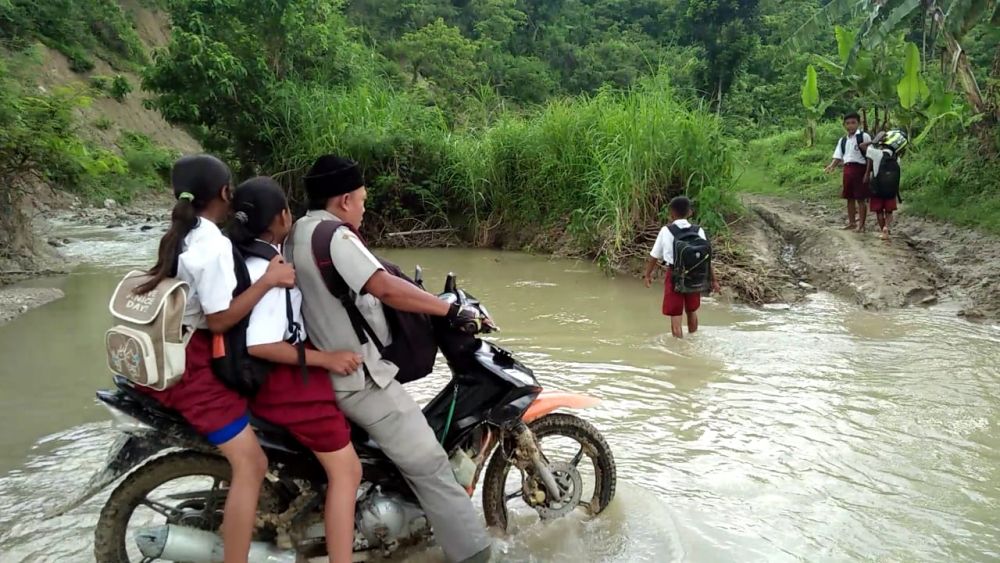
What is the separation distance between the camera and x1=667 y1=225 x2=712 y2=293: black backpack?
266 inches

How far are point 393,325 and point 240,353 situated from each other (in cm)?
62

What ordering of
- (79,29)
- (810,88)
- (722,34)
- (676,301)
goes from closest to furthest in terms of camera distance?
(676,301), (810,88), (722,34), (79,29)

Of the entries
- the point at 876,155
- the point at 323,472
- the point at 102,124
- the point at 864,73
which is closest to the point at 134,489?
the point at 323,472

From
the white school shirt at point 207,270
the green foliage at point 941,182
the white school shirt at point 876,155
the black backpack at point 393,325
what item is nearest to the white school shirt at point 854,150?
the white school shirt at point 876,155

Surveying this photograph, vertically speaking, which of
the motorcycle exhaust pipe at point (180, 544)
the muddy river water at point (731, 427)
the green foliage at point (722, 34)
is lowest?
the muddy river water at point (731, 427)

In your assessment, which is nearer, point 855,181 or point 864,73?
point 855,181

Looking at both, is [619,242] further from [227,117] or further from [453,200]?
[227,117]

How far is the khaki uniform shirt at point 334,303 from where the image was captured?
2842mm

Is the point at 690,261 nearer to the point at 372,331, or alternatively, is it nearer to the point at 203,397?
the point at 372,331

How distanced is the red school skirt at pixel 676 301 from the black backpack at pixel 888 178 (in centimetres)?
485

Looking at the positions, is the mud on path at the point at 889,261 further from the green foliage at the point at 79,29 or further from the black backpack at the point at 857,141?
the green foliage at the point at 79,29

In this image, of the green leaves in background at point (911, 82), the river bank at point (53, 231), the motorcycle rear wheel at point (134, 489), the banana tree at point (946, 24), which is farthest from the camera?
the banana tree at point (946, 24)

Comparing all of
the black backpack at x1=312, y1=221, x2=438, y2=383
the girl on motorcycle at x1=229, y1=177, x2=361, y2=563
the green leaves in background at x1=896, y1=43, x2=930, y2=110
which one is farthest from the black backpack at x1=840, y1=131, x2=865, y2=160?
the girl on motorcycle at x1=229, y1=177, x2=361, y2=563

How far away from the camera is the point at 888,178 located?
402 inches
